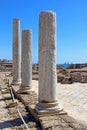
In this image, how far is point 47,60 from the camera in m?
8.07

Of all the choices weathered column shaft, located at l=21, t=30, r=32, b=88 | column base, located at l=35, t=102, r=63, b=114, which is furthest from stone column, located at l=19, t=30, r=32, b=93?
column base, located at l=35, t=102, r=63, b=114

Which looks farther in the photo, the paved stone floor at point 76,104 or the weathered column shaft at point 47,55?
the paved stone floor at point 76,104

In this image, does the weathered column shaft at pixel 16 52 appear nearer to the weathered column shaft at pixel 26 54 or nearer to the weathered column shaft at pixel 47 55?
the weathered column shaft at pixel 26 54

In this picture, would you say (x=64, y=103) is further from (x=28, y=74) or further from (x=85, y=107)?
(x=28, y=74)

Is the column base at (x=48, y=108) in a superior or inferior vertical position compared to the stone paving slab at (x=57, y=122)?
superior

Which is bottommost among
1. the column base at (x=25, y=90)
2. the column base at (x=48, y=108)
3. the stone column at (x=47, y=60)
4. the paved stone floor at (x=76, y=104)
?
the paved stone floor at (x=76, y=104)

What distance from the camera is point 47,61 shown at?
8.06 metres

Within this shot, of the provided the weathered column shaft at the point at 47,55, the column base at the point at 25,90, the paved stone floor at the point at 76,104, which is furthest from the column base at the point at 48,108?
the column base at the point at 25,90

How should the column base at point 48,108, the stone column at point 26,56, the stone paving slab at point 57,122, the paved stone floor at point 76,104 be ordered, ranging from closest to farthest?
the stone paving slab at point 57,122
the column base at point 48,108
the paved stone floor at point 76,104
the stone column at point 26,56

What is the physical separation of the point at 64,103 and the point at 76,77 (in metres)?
10.8

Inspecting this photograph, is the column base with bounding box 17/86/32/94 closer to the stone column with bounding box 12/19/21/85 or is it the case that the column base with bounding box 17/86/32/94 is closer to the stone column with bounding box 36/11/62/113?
the stone column with bounding box 12/19/21/85

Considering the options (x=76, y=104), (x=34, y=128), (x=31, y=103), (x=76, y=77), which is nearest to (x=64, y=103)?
(x=76, y=104)

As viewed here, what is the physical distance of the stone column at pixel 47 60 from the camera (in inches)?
317

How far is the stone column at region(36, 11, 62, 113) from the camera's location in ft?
26.4
